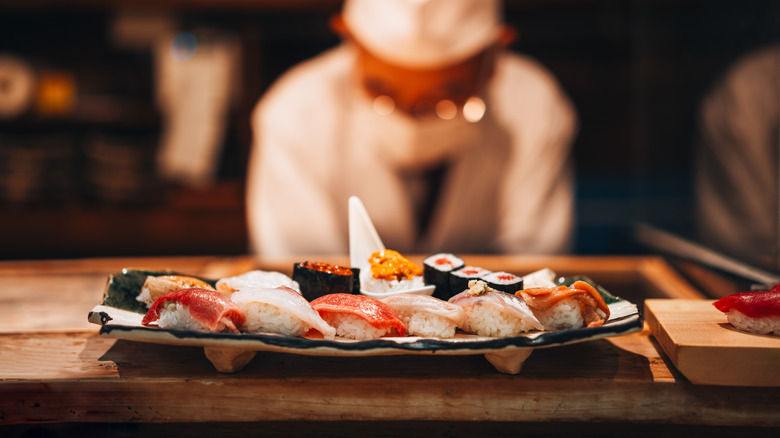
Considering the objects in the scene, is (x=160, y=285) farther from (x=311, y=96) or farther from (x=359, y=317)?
(x=311, y=96)

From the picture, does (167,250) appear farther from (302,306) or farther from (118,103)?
(302,306)

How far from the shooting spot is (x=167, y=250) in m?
3.99

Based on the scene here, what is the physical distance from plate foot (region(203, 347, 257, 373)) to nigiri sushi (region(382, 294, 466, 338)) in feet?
0.95

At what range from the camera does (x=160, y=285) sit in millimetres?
1103

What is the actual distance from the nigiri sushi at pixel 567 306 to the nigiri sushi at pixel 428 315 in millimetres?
150

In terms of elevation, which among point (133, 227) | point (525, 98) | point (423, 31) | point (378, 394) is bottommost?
point (133, 227)

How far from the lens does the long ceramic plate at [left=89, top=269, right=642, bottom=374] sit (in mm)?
874

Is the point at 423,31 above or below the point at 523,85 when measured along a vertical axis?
above

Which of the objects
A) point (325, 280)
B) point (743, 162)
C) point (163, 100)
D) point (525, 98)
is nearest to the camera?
point (325, 280)

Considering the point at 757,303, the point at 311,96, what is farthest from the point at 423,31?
the point at 757,303

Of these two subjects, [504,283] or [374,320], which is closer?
[374,320]

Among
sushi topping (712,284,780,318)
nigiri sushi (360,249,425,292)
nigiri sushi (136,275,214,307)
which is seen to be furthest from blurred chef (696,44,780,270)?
nigiri sushi (136,275,214,307)

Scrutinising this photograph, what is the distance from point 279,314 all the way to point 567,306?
0.53 metres

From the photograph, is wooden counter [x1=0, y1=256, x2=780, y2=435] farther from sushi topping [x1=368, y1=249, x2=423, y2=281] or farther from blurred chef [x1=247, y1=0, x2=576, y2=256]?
blurred chef [x1=247, y1=0, x2=576, y2=256]
